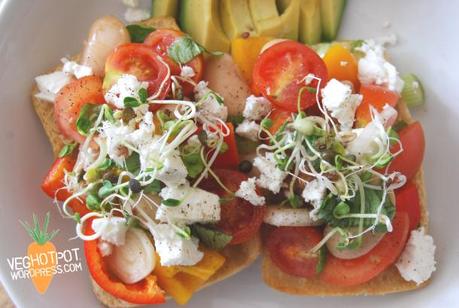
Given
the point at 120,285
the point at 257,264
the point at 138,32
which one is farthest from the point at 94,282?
the point at 138,32

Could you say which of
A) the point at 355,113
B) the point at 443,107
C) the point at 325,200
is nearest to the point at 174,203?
the point at 325,200

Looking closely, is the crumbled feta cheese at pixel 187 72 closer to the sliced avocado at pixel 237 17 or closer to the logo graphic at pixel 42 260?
the sliced avocado at pixel 237 17

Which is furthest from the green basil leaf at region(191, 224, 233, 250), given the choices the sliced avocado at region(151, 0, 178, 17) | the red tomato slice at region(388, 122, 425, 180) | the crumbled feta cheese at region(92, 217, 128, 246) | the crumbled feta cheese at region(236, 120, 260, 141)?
the sliced avocado at region(151, 0, 178, 17)

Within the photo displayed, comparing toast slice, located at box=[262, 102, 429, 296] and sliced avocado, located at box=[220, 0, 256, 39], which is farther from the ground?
sliced avocado, located at box=[220, 0, 256, 39]

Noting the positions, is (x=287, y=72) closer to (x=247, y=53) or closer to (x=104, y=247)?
(x=247, y=53)

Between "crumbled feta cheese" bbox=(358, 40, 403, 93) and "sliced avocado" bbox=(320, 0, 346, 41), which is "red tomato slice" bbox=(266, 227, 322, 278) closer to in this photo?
"crumbled feta cheese" bbox=(358, 40, 403, 93)

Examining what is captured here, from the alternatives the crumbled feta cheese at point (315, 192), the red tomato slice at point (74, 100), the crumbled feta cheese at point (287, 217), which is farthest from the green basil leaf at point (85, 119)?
the crumbled feta cheese at point (315, 192)
